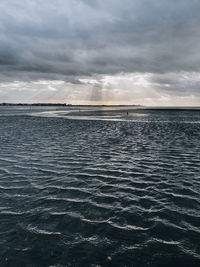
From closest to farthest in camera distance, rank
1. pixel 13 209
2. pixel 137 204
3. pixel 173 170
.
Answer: pixel 13 209 → pixel 137 204 → pixel 173 170

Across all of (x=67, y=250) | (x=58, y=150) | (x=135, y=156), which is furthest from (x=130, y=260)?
(x=58, y=150)

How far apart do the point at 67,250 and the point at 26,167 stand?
496 inches

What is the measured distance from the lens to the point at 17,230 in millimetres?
9055

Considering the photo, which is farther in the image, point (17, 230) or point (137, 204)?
point (137, 204)

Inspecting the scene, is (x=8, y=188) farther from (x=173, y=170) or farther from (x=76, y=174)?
(x=173, y=170)

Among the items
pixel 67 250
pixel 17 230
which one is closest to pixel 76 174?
pixel 17 230

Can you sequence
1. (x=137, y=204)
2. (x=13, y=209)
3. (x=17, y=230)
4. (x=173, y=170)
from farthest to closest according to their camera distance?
(x=173, y=170) < (x=137, y=204) < (x=13, y=209) < (x=17, y=230)

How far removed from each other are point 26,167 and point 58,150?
26.1ft

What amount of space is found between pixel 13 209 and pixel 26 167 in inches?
328

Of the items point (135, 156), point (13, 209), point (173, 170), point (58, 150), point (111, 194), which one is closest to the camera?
point (13, 209)

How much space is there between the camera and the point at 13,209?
35.8 feet

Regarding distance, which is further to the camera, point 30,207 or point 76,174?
point 76,174

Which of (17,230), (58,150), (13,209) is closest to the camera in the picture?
(17,230)

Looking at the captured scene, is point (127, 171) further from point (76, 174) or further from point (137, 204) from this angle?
point (137, 204)
